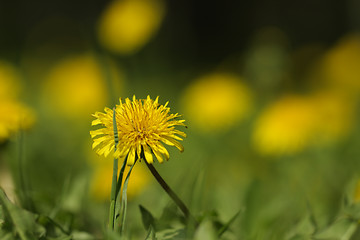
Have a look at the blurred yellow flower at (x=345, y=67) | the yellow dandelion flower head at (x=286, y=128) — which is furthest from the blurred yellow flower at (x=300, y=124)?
the blurred yellow flower at (x=345, y=67)

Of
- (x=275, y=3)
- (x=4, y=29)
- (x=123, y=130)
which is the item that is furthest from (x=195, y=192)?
(x=275, y=3)

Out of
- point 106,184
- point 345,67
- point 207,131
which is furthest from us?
point 345,67

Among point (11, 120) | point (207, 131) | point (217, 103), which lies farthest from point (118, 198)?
point (217, 103)

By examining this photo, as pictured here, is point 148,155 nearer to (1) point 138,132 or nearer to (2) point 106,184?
(1) point 138,132

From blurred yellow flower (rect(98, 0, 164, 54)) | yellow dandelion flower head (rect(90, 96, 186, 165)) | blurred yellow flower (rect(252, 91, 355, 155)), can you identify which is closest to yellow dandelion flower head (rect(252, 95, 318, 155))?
blurred yellow flower (rect(252, 91, 355, 155))

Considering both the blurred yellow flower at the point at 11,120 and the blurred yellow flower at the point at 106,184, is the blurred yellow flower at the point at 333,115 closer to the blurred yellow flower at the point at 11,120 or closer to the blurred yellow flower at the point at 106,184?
the blurred yellow flower at the point at 106,184
